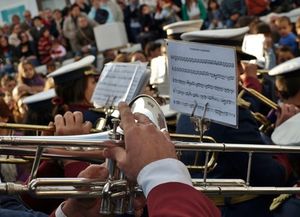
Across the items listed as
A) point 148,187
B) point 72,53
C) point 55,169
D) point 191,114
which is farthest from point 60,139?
point 72,53

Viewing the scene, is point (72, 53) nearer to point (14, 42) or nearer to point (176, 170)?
point (14, 42)

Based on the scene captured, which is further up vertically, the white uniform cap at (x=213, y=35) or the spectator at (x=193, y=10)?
the white uniform cap at (x=213, y=35)

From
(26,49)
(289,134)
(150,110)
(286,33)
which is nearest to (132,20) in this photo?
(26,49)

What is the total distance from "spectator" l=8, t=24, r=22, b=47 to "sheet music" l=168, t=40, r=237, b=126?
13.3 m

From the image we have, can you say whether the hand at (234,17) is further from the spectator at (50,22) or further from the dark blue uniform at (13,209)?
the dark blue uniform at (13,209)

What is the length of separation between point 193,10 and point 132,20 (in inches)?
65.5

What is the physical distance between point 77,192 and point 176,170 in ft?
1.65

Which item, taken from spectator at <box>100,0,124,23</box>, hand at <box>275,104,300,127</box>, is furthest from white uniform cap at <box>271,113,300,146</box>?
spectator at <box>100,0,124,23</box>

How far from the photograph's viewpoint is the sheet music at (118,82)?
380 centimetres

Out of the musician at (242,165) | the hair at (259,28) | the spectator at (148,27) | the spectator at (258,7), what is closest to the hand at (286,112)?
the musician at (242,165)

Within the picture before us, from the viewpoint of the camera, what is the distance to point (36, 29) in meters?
15.7

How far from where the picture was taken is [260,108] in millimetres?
4637

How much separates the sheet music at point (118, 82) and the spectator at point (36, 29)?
11.6 m

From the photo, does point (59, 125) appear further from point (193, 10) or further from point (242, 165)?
point (193, 10)
